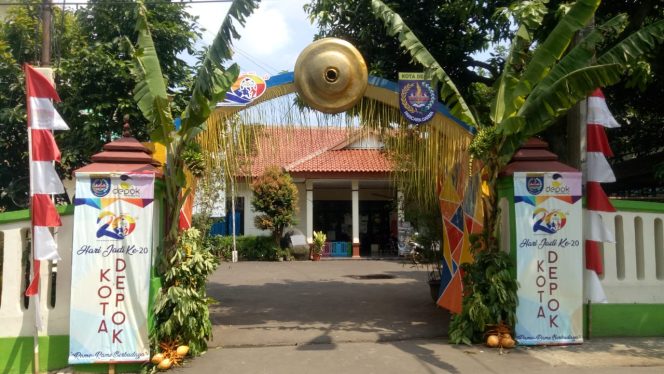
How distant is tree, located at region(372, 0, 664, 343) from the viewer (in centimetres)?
688

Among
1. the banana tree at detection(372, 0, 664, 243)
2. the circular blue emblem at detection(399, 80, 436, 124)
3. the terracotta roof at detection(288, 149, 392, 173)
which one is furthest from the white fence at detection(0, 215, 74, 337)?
the terracotta roof at detection(288, 149, 392, 173)

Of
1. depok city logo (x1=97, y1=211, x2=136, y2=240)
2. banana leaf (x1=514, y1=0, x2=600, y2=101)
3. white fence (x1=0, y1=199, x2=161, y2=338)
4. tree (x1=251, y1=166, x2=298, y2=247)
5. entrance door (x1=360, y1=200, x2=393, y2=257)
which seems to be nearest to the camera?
depok city logo (x1=97, y1=211, x2=136, y2=240)

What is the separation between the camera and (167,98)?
6.92m

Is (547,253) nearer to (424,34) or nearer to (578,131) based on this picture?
(578,131)

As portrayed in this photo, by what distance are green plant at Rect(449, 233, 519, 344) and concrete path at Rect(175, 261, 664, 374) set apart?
0.87 feet

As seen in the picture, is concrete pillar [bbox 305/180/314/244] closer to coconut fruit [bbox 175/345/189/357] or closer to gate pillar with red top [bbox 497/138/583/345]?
gate pillar with red top [bbox 497/138/583/345]

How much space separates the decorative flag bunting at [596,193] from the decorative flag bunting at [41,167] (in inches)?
273

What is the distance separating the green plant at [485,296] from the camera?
23.5ft

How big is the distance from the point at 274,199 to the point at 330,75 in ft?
45.6

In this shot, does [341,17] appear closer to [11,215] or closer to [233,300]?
[233,300]

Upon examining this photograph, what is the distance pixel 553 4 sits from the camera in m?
9.01

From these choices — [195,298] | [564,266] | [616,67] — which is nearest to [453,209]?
[564,266]

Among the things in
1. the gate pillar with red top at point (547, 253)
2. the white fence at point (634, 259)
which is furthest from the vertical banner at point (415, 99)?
the white fence at point (634, 259)

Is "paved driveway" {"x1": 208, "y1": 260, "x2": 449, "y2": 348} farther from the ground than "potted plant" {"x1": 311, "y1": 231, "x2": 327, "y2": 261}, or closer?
closer
